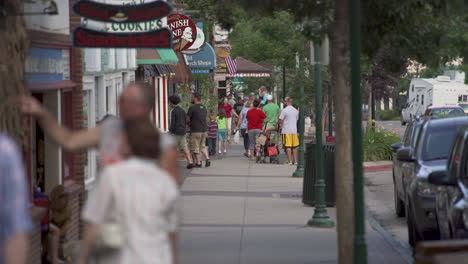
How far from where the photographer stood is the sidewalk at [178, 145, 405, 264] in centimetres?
1212

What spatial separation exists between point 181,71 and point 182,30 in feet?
18.0

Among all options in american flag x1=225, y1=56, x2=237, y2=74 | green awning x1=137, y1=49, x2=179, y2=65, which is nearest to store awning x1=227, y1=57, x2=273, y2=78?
american flag x1=225, y1=56, x2=237, y2=74

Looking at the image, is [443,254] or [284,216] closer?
[443,254]

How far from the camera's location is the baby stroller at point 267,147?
2855cm

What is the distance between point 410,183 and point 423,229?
149 centimetres

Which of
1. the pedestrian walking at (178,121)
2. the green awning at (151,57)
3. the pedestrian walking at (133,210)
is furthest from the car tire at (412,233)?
the pedestrian walking at (178,121)

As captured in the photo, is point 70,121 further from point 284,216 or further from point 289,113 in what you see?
point 289,113

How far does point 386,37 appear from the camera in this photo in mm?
11000

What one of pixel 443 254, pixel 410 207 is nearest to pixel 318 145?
pixel 410 207

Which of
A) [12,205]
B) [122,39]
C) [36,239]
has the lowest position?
[36,239]

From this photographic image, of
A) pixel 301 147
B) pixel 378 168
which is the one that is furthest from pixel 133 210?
pixel 378 168

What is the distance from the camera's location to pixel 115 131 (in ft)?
18.9

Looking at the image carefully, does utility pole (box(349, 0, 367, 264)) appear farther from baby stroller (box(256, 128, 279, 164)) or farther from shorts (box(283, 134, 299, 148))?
baby stroller (box(256, 128, 279, 164))

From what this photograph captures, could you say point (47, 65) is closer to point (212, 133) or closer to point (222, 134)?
point (212, 133)
